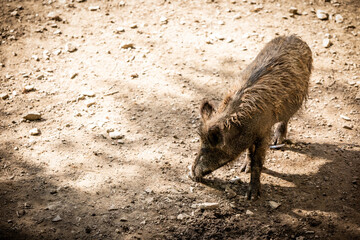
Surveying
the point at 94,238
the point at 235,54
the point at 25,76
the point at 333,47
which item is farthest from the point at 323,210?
the point at 25,76

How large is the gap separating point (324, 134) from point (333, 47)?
102 inches

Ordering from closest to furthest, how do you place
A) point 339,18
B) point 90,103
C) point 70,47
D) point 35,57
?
point 90,103 → point 35,57 → point 70,47 → point 339,18

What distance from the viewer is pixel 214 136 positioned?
354 cm

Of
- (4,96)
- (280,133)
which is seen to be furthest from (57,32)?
(280,133)

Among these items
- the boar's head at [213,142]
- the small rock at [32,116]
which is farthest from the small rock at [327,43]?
the small rock at [32,116]

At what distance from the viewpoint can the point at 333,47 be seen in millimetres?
6316

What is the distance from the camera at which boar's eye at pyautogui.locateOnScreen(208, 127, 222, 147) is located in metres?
3.49

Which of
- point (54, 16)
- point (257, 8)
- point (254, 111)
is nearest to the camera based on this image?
point (254, 111)

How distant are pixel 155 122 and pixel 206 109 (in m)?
1.40

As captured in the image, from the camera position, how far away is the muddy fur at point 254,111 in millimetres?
3580

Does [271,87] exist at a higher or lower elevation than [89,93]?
higher

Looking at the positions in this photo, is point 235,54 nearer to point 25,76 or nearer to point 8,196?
point 25,76

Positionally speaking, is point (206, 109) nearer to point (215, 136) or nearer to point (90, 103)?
point (215, 136)

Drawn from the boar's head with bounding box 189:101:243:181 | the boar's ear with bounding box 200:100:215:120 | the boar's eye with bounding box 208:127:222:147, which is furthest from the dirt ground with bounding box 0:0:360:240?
the boar's ear with bounding box 200:100:215:120
